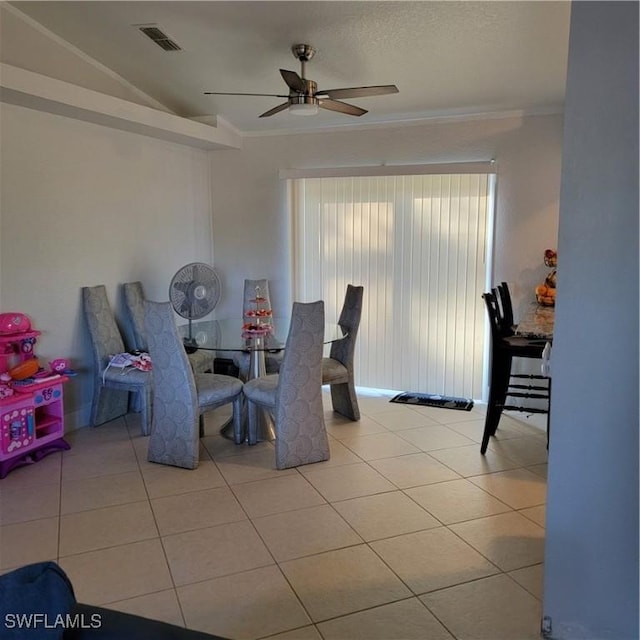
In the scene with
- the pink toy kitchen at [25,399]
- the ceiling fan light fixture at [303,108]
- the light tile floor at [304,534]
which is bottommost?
the light tile floor at [304,534]

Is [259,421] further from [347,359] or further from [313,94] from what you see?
[313,94]

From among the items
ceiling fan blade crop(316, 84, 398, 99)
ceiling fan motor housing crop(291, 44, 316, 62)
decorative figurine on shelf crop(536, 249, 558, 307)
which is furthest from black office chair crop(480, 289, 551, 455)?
ceiling fan motor housing crop(291, 44, 316, 62)

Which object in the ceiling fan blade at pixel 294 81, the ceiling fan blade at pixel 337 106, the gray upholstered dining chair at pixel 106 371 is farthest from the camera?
the gray upholstered dining chair at pixel 106 371

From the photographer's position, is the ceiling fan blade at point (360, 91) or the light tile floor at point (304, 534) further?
the ceiling fan blade at point (360, 91)

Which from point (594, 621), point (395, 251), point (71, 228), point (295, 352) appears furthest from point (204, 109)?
point (594, 621)

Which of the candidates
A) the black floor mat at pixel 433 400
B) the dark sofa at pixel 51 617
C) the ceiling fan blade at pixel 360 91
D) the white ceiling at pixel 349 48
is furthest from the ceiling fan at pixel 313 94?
the dark sofa at pixel 51 617

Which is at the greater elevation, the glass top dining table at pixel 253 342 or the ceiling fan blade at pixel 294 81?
the ceiling fan blade at pixel 294 81

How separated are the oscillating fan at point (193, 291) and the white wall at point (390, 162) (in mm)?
841

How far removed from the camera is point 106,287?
4.26 metres

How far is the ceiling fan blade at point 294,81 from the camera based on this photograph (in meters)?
3.00

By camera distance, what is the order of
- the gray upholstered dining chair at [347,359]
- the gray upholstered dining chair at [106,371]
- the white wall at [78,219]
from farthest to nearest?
1. the gray upholstered dining chair at [347,359]
2. the gray upholstered dining chair at [106,371]
3. the white wall at [78,219]

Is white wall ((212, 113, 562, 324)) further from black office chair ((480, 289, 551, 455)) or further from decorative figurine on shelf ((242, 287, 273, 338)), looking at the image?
decorative figurine on shelf ((242, 287, 273, 338))

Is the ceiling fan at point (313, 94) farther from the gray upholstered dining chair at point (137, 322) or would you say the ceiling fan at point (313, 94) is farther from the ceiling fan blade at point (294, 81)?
the gray upholstered dining chair at point (137, 322)

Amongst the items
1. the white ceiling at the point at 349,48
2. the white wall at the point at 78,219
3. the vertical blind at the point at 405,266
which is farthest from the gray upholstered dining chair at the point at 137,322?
the white ceiling at the point at 349,48
